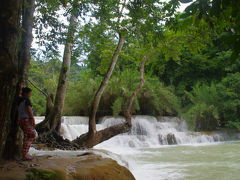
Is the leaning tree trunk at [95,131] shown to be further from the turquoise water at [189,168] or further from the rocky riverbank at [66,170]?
the rocky riverbank at [66,170]

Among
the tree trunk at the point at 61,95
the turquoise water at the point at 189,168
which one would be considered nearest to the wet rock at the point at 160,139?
the turquoise water at the point at 189,168

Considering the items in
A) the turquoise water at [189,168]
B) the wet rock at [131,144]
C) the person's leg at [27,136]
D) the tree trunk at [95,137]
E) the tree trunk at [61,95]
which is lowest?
the wet rock at [131,144]

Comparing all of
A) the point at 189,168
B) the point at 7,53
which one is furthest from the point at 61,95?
the point at 7,53

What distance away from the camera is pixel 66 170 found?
318 centimetres

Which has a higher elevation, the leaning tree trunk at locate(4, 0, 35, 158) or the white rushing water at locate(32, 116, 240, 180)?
the leaning tree trunk at locate(4, 0, 35, 158)

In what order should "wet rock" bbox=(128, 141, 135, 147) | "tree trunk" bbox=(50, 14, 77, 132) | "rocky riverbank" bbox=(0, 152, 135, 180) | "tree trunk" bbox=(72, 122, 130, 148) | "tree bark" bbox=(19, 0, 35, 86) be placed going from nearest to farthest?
1. "rocky riverbank" bbox=(0, 152, 135, 180)
2. "tree bark" bbox=(19, 0, 35, 86)
3. "tree trunk" bbox=(72, 122, 130, 148)
4. "tree trunk" bbox=(50, 14, 77, 132)
5. "wet rock" bbox=(128, 141, 135, 147)

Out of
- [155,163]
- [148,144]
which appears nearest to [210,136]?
[148,144]

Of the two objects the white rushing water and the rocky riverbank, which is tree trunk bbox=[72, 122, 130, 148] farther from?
the rocky riverbank

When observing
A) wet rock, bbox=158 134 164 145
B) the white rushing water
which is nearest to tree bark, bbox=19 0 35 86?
the white rushing water

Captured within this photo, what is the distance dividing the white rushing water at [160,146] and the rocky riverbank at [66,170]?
1.61m

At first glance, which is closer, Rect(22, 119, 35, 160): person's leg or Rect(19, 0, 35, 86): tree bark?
Rect(22, 119, 35, 160): person's leg

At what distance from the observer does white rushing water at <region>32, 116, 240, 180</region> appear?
5762 millimetres

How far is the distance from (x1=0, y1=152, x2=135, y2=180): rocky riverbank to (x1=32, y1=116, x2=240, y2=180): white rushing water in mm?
1611

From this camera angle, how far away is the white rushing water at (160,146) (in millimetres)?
5762
